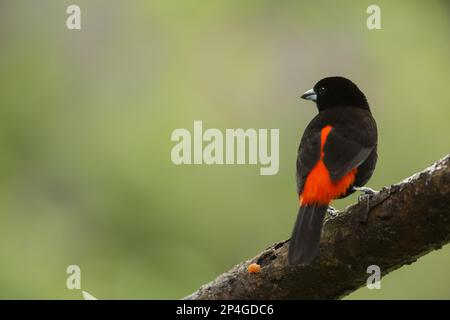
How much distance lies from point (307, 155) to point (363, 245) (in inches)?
36.2

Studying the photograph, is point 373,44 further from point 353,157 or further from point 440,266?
point 353,157

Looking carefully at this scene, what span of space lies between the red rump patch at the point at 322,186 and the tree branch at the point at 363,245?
257 millimetres

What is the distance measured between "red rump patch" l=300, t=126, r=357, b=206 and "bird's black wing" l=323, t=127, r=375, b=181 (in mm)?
28

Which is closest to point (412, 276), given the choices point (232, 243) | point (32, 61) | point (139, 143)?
point (232, 243)

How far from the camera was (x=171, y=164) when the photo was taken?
7859 mm

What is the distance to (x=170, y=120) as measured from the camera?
8047mm

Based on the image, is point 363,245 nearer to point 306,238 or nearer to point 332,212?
point 306,238

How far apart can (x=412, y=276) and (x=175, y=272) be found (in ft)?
7.81

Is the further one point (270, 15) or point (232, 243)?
point (270, 15)

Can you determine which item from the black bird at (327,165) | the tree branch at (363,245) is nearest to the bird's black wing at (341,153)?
the black bird at (327,165)

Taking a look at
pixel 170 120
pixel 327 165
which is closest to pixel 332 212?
pixel 327 165

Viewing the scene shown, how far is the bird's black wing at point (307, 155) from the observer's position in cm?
364

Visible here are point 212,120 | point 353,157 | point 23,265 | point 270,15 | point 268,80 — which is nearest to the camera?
point 353,157

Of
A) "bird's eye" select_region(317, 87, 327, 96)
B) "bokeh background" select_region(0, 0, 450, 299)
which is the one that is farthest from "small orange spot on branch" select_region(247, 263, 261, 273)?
"bokeh background" select_region(0, 0, 450, 299)
